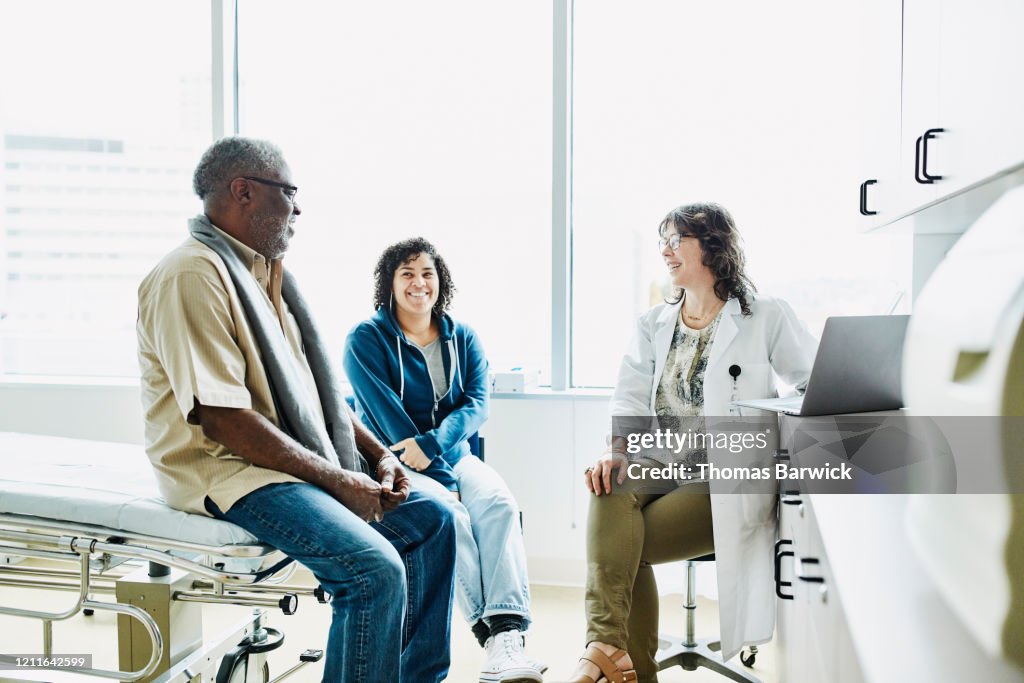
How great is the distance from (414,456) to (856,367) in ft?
4.51

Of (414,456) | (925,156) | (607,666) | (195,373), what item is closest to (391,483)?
(414,456)

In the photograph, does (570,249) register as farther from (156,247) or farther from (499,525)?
(156,247)

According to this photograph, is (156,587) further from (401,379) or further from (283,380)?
(401,379)

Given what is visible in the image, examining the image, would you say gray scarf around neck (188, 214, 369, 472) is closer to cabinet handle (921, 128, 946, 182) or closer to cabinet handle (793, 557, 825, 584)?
cabinet handle (793, 557, 825, 584)

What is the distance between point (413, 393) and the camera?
2.79 meters

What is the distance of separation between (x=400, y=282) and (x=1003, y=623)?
2.47 meters

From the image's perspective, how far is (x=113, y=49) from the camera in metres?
3.80

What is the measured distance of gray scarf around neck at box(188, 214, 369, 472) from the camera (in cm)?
192

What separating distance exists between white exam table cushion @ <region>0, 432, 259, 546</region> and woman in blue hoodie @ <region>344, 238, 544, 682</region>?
0.78 meters

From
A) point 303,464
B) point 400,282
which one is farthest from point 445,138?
point 303,464

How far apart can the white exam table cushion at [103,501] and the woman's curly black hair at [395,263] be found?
1043 mm

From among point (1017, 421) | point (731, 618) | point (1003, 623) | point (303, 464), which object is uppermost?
point (1017, 421)

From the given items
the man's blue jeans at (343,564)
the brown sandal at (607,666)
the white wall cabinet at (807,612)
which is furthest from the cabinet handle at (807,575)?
the man's blue jeans at (343,564)

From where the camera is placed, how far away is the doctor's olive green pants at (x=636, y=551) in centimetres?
227
